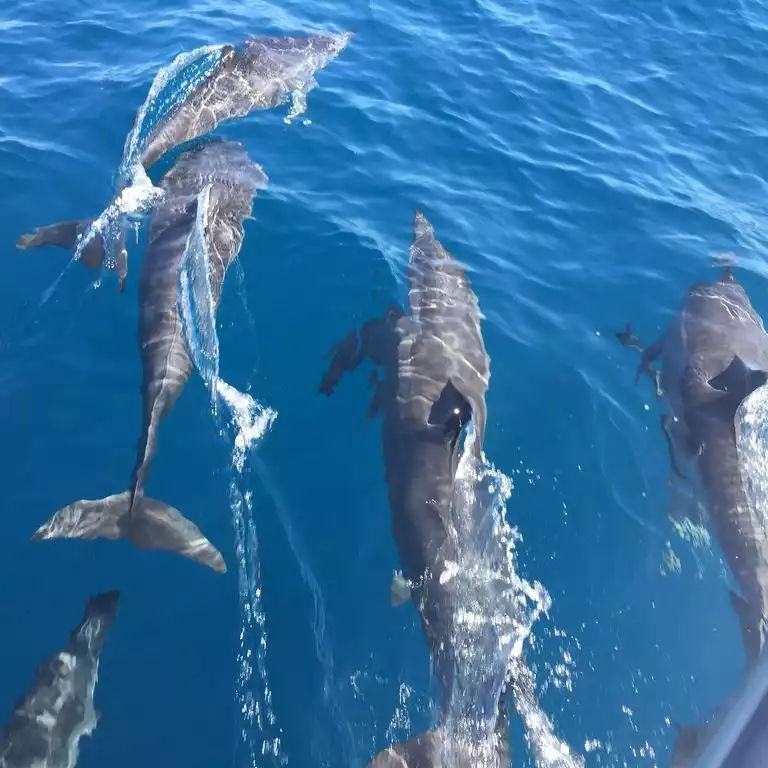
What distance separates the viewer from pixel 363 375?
414 inches

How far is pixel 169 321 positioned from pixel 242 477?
8.24 feet

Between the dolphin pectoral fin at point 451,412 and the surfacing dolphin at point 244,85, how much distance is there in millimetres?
6200

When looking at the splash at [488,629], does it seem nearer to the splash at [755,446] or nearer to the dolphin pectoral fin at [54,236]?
the splash at [755,446]

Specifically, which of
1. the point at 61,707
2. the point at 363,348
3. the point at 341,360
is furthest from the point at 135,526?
the point at 363,348

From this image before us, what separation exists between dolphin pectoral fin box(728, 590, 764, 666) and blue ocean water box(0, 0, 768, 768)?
0.57 ft

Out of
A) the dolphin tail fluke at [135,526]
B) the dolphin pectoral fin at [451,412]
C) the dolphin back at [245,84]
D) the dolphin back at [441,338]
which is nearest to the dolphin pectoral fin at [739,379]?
the dolphin back at [441,338]

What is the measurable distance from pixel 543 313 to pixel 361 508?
4.67 meters

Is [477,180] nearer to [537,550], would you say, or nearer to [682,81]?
[682,81]

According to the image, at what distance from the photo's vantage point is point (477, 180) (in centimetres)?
1461

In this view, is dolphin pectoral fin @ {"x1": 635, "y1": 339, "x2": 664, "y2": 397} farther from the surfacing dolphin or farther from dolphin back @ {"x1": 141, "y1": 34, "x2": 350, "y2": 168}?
dolphin back @ {"x1": 141, "y1": 34, "x2": 350, "y2": 168}

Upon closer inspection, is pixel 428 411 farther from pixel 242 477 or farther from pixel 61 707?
pixel 61 707

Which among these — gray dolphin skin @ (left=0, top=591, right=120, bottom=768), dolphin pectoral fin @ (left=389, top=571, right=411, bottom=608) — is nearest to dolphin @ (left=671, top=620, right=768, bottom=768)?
dolphin pectoral fin @ (left=389, top=571, right=411, bottom=608)

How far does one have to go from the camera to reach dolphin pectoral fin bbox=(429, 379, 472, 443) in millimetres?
8498

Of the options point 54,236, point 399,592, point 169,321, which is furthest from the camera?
point 54,236
